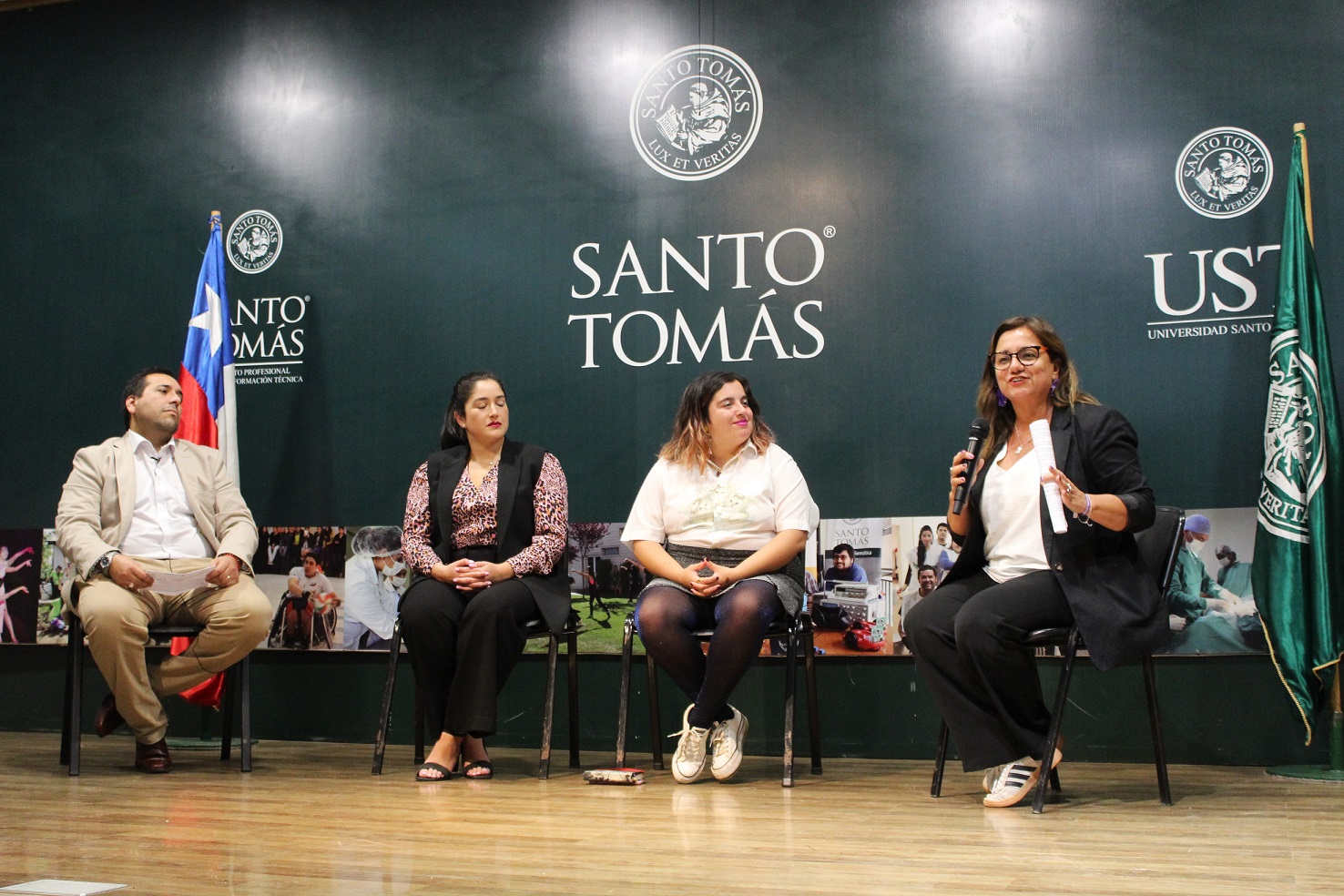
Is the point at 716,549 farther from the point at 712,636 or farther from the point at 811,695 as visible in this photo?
the point at 811,695

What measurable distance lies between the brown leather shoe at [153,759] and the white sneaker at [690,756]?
4.89ft

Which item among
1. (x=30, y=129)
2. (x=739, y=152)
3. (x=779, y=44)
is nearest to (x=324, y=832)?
(x=739, y=152)

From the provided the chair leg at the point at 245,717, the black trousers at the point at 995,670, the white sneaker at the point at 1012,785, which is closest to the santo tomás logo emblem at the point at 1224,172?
the black trousers at the point at 995,670

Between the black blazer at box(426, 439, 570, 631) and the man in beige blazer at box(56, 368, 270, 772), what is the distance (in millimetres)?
602

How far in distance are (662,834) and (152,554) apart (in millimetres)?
2153

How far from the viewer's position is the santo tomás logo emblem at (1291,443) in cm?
347

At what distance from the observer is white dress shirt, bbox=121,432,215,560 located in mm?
3938

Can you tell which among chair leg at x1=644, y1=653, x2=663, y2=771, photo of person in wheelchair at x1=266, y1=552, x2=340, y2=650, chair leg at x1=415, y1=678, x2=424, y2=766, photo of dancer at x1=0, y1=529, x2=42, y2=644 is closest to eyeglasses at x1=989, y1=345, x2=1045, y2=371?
chair leg at x1=644, y1=653, x2=663, y2=771

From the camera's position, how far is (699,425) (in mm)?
3756

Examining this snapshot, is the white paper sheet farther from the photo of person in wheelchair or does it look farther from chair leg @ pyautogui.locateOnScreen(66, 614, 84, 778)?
the photo of person in wheelchair

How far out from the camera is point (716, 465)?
3.75m

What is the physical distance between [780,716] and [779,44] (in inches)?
87.4

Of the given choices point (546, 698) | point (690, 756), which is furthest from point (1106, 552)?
point (546, 698)

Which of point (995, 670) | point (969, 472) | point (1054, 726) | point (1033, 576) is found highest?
point (969, 472)
